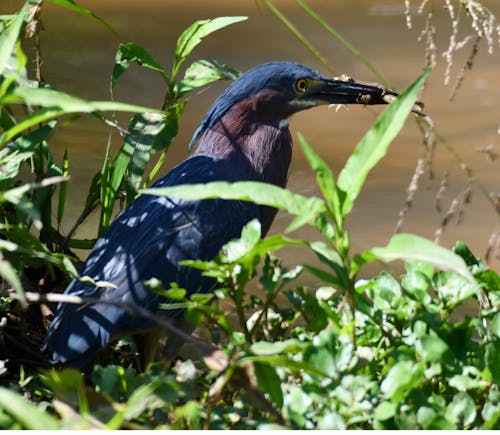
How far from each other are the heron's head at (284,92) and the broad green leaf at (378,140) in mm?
1096

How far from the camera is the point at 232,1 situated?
4355mm

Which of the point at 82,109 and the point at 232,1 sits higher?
the point at 82,109

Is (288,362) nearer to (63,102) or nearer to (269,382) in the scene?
(269,382)

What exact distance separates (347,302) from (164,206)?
87 cm

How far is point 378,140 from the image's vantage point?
127 centimetres

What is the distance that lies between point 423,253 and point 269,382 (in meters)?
0.24

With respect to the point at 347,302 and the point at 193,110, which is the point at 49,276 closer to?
the point at 347,302

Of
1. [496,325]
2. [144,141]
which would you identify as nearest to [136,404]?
[496,325]

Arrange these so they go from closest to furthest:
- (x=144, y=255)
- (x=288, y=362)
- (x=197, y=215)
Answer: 1. (x=288, y=362)
2. (x=144, y=255)
3. (x=197, y=215)

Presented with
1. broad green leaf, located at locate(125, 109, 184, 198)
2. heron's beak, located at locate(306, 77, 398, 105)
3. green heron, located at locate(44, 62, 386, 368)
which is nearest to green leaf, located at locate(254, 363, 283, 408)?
green heron, located at locate(44, 62, 386, 368)

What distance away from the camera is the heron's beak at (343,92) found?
2395mm

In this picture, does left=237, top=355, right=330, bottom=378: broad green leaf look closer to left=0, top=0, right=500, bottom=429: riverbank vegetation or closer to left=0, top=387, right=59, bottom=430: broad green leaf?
left=0, top=0, right=500, bottom=429: riverbank vegetation

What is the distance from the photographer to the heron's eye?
2.44 m

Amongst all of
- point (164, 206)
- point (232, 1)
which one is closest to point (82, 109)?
point (164, 206)
